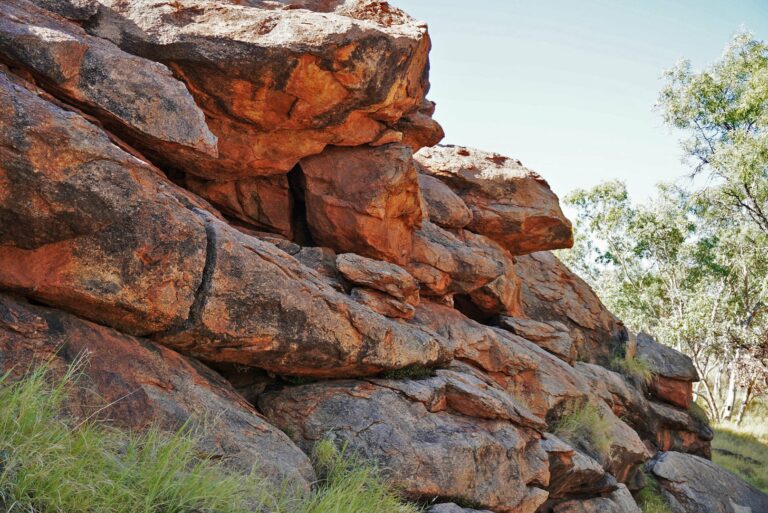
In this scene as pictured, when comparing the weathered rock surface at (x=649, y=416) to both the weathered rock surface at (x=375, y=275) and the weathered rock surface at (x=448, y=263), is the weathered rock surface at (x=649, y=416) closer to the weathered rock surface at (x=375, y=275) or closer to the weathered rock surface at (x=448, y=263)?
the weathered rock surface at (x=448, y=263)

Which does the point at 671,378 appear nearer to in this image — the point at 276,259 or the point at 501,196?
the point at 501,196

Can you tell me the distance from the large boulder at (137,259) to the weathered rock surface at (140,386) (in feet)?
0.64

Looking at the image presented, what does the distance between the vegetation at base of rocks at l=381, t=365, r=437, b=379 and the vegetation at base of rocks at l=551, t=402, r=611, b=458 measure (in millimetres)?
3573

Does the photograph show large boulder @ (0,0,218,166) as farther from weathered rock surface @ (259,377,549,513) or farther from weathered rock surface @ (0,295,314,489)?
weathered rock surface @ (259,377,549,513)

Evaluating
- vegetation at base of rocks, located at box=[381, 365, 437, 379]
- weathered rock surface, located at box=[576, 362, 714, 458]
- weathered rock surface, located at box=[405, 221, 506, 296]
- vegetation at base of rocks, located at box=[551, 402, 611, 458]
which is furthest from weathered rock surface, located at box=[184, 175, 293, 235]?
weathered rock surface, located at box=[576, 362, 714, 458]

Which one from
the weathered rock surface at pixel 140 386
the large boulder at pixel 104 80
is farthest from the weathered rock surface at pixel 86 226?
the large boulder at pixel 104 80

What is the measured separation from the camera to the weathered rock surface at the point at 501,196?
13086mm

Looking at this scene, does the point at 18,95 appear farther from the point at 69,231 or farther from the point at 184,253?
the point at 184,253

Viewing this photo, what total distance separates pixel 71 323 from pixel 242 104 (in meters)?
4.09

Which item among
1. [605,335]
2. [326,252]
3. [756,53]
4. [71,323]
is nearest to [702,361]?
[756,53]

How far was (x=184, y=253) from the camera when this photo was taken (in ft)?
19.4

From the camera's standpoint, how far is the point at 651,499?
12508 millimetres

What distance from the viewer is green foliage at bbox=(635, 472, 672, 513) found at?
480 inches

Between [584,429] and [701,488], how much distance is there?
3983 mm
